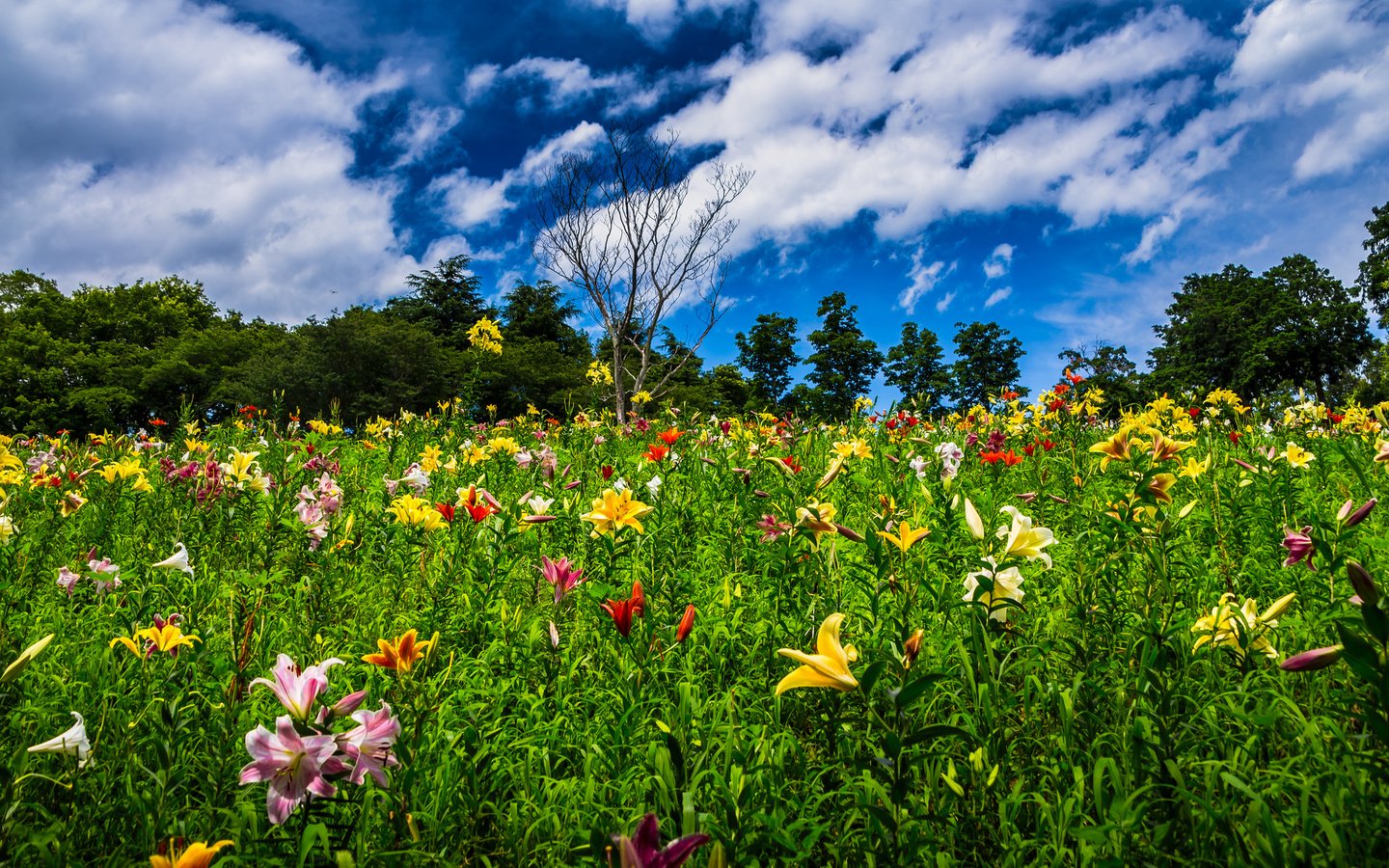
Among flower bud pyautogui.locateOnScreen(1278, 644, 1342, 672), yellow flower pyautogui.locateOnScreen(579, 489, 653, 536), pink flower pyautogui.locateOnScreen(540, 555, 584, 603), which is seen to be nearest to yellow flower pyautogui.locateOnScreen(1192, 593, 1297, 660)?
flower bud pyautogui.locateOnScreen(1278, 644, 1342, 672)

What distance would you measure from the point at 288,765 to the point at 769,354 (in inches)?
1577

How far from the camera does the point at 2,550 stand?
7.34 feet

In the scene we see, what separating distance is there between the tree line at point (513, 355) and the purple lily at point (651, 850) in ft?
58.5

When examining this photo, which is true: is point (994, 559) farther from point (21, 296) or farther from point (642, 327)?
point (21, 296)

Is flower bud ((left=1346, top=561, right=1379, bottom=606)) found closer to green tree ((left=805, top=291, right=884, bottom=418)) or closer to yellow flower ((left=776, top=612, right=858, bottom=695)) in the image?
yellow flower ((left=776, top=612, right=858, bottom=695))

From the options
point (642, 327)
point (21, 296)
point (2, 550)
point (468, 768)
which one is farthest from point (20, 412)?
point (468, 768)

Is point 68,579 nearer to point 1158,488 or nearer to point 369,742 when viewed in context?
point 369,742

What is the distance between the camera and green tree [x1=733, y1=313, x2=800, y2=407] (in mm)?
39656

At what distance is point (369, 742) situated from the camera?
38.9 inches

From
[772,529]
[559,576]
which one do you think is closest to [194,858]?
[559,576]

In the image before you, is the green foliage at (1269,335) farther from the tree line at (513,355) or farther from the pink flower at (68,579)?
the pink flower at (68,579)

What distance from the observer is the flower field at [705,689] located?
1.10 m

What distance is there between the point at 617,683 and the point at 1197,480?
3779 mm

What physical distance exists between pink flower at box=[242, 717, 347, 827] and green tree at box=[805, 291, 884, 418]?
38207mm
